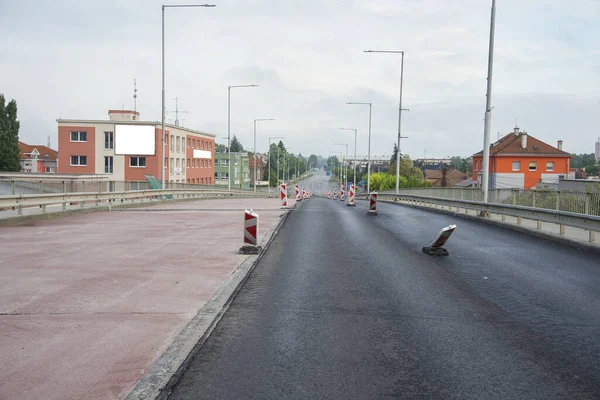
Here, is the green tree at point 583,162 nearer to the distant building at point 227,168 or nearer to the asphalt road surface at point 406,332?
the distant building at point 227,168

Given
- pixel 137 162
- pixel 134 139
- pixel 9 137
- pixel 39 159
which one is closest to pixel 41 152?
pixel 39 159

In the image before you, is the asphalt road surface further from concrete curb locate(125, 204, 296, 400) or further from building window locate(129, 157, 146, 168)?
building window locate(129, 157, 146, 168)

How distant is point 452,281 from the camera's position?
28.7 ft

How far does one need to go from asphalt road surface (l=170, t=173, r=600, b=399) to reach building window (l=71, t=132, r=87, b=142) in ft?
218

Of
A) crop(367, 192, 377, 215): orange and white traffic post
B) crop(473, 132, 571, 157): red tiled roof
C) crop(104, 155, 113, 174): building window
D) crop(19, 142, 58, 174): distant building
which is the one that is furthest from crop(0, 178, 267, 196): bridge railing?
crop(19, 142, 58, 174): distant building

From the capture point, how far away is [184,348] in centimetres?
525

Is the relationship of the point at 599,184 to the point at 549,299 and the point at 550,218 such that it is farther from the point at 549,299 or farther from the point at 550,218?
the point at 549,299

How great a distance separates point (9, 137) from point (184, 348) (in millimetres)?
75915

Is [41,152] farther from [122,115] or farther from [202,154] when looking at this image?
[122,115]

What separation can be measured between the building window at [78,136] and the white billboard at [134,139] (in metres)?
10.5

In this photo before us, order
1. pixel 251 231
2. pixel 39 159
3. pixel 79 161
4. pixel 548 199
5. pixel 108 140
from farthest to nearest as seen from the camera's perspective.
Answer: pixel 39 159 < pixel 108 140 < pixel 79 161 < pixel 548 199 < pixel 251 231

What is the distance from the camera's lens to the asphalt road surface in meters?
4.43

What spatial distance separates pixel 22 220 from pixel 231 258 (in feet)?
29.5

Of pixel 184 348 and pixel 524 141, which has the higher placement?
pixel 524 141
